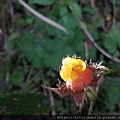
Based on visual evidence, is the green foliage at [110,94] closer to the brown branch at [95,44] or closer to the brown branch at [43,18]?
the brown branch at [95,44]

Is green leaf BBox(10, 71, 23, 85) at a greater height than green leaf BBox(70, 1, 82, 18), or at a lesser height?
lesser

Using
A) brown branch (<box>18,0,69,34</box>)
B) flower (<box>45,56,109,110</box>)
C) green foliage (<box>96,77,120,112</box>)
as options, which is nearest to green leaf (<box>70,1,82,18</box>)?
brown branch (<box>18,0,69,34</box>)

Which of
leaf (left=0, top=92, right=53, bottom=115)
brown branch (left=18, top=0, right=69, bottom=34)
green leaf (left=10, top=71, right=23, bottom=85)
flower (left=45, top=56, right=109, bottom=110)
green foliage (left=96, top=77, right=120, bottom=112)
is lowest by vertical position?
green foliage (left=96, top=77, right=120, bottom=112)

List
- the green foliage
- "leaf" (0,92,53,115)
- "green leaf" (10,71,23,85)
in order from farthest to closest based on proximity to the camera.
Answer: "green leaf" (10,71,23,85)
the green foliage
"leaf" (0,92,53,115)

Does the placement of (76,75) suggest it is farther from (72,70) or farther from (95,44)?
(95,44)

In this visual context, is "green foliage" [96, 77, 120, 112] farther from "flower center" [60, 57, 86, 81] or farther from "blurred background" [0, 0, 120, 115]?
"flower center" [60, 57, 86, 81]

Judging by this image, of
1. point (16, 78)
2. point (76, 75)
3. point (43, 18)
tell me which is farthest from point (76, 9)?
point (76, 75)

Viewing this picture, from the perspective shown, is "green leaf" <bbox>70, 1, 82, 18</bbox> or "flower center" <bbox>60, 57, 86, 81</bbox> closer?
"flower center" <bbox>60, 57, 86, 81</bbox>
